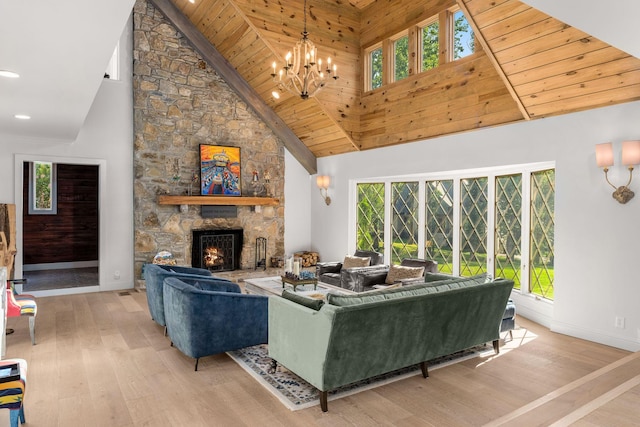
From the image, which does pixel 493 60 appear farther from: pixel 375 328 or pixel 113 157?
pixel 113 157

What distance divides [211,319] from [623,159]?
4.58 meters

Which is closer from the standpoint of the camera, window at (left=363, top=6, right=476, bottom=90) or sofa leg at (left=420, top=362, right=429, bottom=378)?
sofa leg at (left=420, top=362, right=429, bottom=378)

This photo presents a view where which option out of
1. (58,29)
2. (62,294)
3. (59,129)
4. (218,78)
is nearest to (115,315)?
(62,294)

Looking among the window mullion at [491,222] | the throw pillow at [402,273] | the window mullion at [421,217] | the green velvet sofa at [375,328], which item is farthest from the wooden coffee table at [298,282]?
the window mullion at [491,222]

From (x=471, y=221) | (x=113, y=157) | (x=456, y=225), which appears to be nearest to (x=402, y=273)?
(x=456, y=225)

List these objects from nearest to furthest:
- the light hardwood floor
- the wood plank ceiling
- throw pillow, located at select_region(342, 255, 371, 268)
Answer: the light hardwood floor < the wood plank ceiling < throw pillow, located at select_region(342, 255, 371, 268)

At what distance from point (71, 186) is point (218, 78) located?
4.73 metres

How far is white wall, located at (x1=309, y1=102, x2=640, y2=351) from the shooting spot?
15.0 feet

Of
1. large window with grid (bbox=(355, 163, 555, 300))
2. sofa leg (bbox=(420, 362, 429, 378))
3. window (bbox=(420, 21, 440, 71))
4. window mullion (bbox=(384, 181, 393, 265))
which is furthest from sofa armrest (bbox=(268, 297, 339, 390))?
window mullion (bbox=(384, 181, 393, 265))

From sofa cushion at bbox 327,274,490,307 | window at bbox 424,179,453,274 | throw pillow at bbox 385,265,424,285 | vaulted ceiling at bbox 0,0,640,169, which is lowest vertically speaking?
throw pillow at bbox 385,265,424,285

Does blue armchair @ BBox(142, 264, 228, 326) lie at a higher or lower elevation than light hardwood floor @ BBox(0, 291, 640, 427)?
higher

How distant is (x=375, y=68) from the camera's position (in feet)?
24.8

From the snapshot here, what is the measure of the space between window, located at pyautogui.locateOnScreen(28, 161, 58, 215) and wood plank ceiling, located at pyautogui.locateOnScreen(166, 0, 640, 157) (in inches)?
197

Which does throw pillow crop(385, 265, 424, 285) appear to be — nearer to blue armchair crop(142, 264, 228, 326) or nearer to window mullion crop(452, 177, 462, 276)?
window mullion crop(452, 177, 462, 276)
